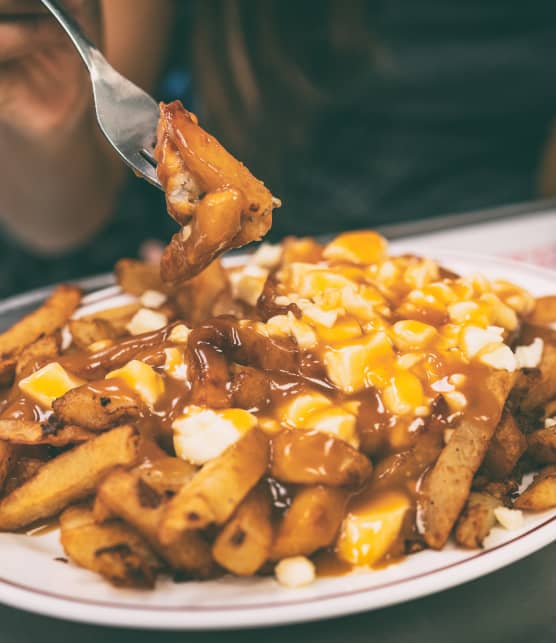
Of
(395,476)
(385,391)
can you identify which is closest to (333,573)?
(395,476)

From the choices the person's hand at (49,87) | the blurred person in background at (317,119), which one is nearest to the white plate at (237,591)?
the person's hand at (49,87)

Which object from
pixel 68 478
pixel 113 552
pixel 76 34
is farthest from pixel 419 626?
pixel 76 34

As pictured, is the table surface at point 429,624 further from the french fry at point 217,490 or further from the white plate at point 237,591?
the french fry at point 217,490

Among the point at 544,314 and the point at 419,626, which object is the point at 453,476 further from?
the point at 544,314

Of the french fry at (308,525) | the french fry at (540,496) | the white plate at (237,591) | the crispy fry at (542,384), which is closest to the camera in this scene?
the white plate at (237,591)

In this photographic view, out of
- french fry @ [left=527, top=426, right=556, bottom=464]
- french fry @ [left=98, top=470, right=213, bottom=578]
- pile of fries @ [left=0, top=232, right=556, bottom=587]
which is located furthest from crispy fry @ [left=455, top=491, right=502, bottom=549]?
french fry @ [left=98, top=470, right=213, bottom=578]

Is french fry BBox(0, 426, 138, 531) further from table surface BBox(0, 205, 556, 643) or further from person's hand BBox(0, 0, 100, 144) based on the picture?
person's hand BBox(0, 0, 100, 144)

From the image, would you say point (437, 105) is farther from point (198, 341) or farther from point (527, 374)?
point (198, 341)
